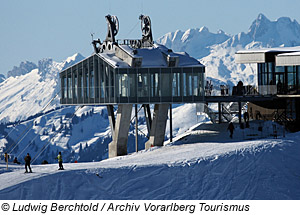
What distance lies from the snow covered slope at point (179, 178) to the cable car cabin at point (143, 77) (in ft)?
42.5

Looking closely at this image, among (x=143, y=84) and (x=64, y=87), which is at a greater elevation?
(x=143, y=84)

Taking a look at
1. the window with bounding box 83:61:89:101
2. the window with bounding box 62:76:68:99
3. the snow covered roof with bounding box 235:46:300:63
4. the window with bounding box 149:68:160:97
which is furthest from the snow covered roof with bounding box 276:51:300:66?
the window with bounding box 62:76:68:99

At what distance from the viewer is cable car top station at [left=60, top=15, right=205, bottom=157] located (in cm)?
7744

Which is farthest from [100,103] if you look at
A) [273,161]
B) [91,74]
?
[273,161]

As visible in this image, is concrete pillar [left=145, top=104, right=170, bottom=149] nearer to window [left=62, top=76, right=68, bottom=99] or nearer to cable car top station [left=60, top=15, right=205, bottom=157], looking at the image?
cable car top station [left=60, top=15, right=205, bottom=157]

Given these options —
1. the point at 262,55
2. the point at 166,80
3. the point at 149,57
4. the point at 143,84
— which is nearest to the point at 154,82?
the point at 143,84

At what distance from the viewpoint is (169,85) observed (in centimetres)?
7794

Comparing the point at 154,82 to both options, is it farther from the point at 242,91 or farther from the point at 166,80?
the point at 242,91

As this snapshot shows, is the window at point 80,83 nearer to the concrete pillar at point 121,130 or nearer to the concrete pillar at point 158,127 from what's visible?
the concrete pillar at point 121,130

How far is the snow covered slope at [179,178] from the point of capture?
57156 millimetres

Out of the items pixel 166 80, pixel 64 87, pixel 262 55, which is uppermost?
pixel 262 55

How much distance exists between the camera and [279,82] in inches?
3398

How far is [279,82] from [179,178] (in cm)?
3017

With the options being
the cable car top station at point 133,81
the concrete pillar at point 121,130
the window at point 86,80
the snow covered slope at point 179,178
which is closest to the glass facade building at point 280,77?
the cable car top station at point 133,81
